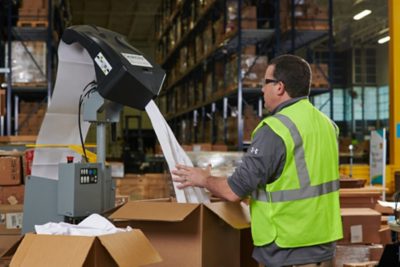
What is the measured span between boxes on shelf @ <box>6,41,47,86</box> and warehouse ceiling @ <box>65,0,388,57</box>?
858 centimetres

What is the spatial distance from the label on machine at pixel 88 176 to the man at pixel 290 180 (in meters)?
0.53

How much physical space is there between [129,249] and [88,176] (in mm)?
755

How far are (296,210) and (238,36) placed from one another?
7.03m

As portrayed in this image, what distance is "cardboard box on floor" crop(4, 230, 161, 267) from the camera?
2070 millimetres

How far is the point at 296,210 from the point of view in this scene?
2592 mm

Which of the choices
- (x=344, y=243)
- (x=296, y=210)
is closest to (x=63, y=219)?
(x=296, y=210)

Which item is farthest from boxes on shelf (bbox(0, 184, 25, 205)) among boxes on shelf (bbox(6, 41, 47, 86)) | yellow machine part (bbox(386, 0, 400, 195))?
boxes on shelf (bbox(6, 41, 47, 86))

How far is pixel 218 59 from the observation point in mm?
12328

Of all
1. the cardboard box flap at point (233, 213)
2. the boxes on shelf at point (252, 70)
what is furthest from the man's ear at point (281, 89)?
the boxes on shelf at point (252, 70)

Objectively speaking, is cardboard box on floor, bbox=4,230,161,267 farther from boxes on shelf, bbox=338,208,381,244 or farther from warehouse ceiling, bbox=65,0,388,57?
warehouse ceiling, bbox=65,0,388,57

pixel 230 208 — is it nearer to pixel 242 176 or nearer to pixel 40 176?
pixel 242 176

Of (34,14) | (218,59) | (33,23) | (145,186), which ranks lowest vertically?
(145,186)

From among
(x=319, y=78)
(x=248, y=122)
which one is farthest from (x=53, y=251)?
(x=319, y=78)

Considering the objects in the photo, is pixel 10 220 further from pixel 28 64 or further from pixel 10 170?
pixel 28 64
